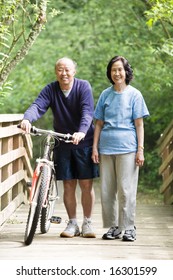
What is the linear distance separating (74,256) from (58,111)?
4.42 feet

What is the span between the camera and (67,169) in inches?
274

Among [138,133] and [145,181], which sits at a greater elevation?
[138,133]

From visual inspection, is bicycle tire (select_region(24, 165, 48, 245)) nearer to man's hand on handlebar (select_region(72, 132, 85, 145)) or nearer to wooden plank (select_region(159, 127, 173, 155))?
man's hand on handlebar (select_region(72, 132, 85, 145))

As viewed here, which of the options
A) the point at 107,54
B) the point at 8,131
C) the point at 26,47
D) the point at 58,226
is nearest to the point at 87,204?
the point at 58,226

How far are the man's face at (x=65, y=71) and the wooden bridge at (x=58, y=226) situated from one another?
78cm

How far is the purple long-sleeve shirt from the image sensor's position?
22.4 ft

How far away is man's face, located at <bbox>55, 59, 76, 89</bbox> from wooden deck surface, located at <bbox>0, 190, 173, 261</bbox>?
1.38 m

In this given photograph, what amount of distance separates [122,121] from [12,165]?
256 centimetres

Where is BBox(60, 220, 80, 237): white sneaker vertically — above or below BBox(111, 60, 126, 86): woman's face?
below

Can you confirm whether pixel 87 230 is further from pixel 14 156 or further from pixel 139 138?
pixel 14 156

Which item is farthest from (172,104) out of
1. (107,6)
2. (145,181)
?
(107,6)

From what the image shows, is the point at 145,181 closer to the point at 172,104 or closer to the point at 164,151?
the point at 172,104

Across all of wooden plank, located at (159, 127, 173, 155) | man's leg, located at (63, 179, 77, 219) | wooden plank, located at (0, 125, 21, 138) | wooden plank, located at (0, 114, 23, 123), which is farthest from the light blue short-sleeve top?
wooden plank, located at (159, 127, 173, 155)

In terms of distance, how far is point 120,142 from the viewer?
666 centimetres
